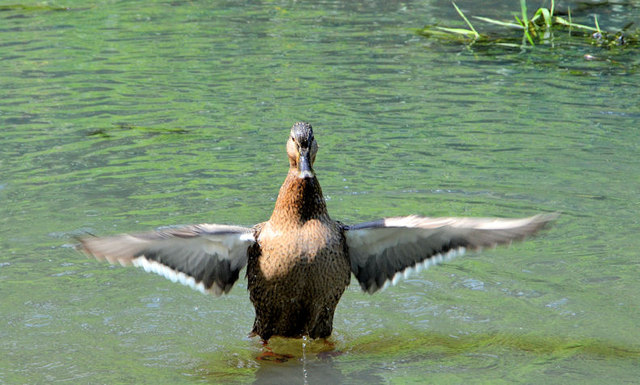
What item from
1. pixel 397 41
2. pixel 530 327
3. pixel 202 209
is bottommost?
pixel 530 327

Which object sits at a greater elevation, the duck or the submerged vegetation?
the submerged vegetation

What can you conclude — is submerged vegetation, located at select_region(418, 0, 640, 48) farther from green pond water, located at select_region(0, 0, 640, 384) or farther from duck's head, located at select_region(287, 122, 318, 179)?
duck's head, located at select_region(287, 122, 318, 179)

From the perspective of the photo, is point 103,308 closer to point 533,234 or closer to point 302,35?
point 533,234

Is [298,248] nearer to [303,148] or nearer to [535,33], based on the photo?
[303,148]

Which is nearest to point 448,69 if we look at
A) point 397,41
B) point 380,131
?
point 397,41

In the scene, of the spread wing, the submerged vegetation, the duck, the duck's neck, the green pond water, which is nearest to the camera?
the spread wing

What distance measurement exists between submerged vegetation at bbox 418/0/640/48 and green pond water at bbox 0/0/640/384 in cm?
25

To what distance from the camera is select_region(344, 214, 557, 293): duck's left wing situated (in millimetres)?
4543

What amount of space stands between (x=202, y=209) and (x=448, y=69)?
4613 millimetres

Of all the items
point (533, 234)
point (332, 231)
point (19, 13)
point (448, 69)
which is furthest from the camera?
point (19, 13)

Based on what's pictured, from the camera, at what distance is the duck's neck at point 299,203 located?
485 cm

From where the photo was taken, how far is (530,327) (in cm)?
532

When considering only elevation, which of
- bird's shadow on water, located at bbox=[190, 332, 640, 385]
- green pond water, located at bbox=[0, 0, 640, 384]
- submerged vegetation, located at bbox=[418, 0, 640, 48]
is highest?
submerged vegetation, located at bbox=[418, 0, 640, 48]

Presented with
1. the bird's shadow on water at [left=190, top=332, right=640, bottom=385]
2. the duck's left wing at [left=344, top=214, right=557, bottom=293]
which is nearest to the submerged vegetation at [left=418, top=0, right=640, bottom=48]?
the duck's left wing at [left=344, top=214, right=557, bottom=293]
